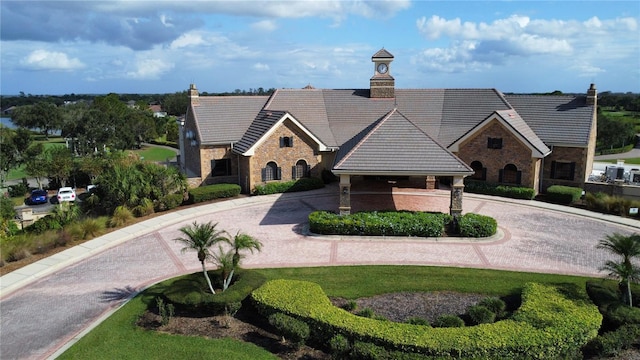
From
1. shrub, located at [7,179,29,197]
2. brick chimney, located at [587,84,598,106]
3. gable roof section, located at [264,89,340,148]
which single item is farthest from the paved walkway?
shrub, located at [7,179,29,197]

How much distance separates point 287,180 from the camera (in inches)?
1410

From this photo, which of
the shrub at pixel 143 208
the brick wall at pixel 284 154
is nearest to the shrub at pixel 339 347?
the shrub at pixel 143 208

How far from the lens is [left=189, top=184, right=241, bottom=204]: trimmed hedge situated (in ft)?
107

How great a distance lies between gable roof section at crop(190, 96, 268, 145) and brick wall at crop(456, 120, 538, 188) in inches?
692

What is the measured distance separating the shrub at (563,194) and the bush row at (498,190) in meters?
1.10

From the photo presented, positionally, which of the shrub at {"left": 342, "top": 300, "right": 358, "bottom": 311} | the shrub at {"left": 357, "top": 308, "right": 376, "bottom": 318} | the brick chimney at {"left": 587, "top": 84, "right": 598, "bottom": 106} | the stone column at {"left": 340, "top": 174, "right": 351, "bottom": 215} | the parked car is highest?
the brick chimney at {"left": 587, "top": 84, "right": 598, "bottom": 106}

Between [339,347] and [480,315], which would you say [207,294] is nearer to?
[339,347]

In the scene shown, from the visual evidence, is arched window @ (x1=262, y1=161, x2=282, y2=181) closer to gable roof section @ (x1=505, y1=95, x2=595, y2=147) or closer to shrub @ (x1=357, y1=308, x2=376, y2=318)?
gable roof section @ (x1=505, y1=95, x2=595, y2=147)

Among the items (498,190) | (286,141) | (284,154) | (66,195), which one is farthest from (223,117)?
(498,190)

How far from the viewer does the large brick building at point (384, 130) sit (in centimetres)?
3344

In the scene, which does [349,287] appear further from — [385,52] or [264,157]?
[385,52]

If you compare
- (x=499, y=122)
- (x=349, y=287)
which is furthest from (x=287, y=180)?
(x=349, y=287)

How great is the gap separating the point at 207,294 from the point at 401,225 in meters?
11.7

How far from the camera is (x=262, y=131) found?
114ft
